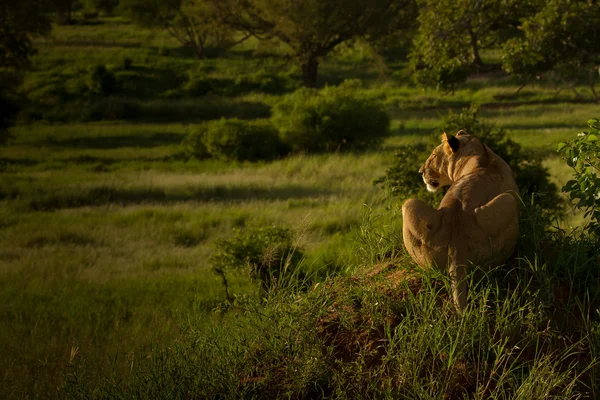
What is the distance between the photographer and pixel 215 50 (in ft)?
192

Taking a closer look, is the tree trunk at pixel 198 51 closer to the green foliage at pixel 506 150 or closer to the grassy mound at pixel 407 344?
the green foliage at pixel 506 150

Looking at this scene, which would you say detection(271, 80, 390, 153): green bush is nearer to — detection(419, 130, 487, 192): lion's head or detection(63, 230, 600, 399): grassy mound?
detection(419, 130, 487, 192): lion's head

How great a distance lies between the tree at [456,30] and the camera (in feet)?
40.0

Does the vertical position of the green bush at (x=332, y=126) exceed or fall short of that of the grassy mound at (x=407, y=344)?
it falls short

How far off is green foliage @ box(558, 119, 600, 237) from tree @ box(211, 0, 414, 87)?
1394 inches

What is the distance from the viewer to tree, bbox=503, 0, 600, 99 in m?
11.8

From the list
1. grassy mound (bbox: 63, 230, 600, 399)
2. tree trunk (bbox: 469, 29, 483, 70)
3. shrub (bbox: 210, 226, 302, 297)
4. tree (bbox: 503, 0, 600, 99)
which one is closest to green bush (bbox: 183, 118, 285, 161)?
tree trunk (bbox: 469, 29, 483, 70)

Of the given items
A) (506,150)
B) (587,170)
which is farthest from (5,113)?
(587,170)

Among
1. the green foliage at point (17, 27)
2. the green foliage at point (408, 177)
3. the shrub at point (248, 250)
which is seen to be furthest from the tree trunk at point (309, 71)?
the shrub at point (248, 250)

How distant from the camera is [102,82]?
40.0 metres

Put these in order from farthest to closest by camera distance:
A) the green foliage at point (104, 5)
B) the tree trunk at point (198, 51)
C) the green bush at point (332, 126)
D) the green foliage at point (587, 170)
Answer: the green foliage at point (104, 5) → the tree trunk at point (198, 51) → the green bush at point (332, 126) → the green foliage at point (587, 170)

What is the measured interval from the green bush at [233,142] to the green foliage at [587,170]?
20.7 metres

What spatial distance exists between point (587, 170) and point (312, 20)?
3653cm

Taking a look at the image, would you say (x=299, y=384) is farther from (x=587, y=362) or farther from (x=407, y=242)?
(x=587, y=362)
